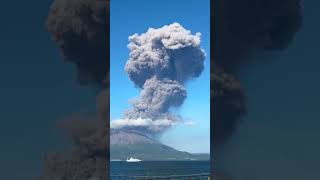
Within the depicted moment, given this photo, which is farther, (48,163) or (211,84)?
(211,84)

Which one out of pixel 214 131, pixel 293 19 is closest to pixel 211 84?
pixel 214 131

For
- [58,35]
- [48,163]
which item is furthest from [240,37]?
[48,163]

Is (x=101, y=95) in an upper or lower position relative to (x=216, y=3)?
lower

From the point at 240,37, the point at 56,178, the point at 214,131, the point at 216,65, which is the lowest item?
the point at 56,178

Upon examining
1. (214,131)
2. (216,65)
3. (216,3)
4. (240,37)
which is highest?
(216,3)

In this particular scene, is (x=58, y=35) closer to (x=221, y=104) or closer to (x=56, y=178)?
(x=56, y=178)

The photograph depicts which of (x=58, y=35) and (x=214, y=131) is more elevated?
(x=58, y=35)

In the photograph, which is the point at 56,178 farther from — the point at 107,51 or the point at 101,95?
the point at 107,51

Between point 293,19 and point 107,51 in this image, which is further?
point 107,51

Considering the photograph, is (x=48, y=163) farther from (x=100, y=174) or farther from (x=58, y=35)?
(x=58, y=35)
